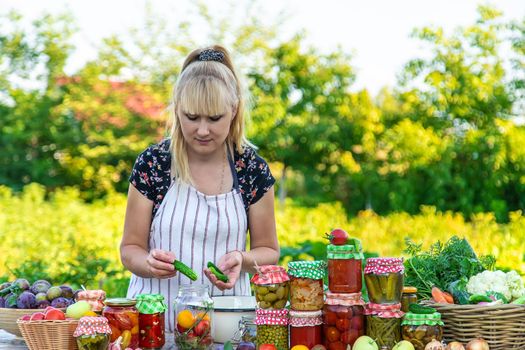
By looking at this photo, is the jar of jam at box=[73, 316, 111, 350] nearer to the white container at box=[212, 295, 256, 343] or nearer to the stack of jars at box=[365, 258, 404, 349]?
the white container at box=[212, 295, 256, 343]

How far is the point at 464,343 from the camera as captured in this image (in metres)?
2.47

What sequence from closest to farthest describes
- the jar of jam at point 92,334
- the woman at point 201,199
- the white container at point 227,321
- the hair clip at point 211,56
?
1. the jar of jam at point 92,334
2. the white container at point 227,321
3. the woman at point 201,199
4. the hair clip at point 211,56

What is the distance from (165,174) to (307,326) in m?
1.05

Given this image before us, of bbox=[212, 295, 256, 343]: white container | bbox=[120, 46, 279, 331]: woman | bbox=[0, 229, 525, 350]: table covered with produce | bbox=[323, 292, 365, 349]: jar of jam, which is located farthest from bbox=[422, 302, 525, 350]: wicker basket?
bbox=[120, 46, 279, 331]: woman

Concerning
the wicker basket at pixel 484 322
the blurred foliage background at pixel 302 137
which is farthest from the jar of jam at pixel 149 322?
the blurred foliage background at pixel 302 137

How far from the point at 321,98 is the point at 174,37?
360 cm

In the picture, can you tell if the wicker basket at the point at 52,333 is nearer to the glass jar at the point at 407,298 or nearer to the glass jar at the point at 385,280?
the glass jar at the point at 385,280

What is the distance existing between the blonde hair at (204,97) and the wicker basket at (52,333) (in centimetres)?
90

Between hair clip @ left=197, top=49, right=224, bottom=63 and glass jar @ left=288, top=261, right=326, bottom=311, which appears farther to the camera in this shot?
hair clip @ left=197, top=49, right=224, bottom=63

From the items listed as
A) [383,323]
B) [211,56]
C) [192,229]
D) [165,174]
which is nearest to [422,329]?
[383,323]

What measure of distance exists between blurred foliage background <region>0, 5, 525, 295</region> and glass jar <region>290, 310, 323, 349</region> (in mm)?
5475

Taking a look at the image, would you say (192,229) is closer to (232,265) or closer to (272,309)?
(232,265)

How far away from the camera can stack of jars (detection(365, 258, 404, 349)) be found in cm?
237

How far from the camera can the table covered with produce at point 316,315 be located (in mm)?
2365
